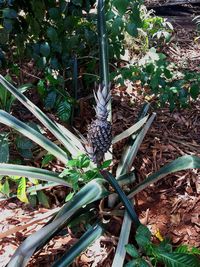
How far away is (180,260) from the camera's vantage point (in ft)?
3.33

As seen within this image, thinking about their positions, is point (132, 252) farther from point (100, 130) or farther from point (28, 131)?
point (28, 131)

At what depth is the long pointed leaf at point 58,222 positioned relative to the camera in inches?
36.2

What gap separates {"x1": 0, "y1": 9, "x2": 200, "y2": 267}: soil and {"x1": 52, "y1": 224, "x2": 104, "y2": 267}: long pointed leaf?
0.27 feet

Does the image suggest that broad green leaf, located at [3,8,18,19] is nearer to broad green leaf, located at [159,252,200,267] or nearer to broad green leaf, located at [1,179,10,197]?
broad green leaf, located at [1,179,10,197]

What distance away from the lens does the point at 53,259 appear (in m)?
1.23

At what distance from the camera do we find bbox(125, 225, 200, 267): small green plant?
101 cm

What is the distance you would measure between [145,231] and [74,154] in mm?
406

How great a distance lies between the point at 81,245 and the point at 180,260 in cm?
28

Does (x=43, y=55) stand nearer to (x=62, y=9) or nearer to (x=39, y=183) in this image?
(x=62, y=9)

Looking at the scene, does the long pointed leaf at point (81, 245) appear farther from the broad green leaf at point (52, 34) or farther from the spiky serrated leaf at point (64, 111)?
the broad green leaf at point (52, 34)

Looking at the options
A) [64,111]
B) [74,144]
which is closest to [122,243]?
[74,144]

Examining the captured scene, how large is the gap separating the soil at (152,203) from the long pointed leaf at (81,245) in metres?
0.08

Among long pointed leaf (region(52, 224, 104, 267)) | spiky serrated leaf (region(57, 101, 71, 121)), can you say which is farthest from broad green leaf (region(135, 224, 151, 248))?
spiky serrated leaf (region(57, 101, 71, 121))

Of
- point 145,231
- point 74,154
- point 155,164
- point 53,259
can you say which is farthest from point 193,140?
point 53,259
